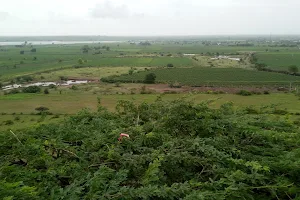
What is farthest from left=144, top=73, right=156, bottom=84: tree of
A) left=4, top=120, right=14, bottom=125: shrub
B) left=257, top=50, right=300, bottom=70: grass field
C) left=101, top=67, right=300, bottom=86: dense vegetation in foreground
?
left=257, top=50, right=300, bottom=70: grass field

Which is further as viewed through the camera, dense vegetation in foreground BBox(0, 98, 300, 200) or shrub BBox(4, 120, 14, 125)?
shrub BBox(4, 120, 14, 125)

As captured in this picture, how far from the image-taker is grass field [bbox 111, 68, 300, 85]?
4466 cm

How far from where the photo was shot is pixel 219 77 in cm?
4916

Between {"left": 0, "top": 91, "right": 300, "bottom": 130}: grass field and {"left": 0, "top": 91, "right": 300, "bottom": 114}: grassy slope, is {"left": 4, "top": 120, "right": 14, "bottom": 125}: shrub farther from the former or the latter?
{"left": 0, "top": 91, "right": 300, "bottom": 114}: grassy slope

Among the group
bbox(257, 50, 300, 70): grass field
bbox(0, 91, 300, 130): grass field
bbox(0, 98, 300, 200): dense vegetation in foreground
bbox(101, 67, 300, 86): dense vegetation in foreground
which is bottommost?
bbox(0, 91, 300, 130): grass field

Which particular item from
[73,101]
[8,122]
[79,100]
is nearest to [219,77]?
[79,100]

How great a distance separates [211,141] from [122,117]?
312cm

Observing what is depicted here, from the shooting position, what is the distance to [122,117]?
7246mm

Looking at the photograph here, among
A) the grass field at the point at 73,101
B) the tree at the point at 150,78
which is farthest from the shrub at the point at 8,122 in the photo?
the tree at the point at 150,78

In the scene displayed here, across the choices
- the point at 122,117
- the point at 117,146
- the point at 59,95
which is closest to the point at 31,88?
the point at 59,95

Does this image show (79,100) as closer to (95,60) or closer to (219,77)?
(219,77)

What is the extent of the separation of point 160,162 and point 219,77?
47.4 m

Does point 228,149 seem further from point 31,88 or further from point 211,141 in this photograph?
point 31,88

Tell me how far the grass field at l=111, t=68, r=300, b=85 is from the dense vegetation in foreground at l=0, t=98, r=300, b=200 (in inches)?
1539
